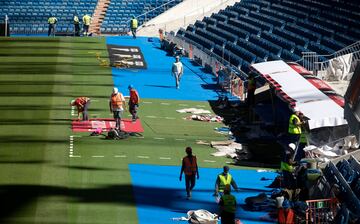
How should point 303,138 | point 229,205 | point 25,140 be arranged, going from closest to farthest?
point 229,205
point 303,138
point 25,140

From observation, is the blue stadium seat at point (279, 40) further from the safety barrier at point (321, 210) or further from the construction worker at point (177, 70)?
the safety barrier at point (321, 210)

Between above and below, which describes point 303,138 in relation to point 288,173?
above

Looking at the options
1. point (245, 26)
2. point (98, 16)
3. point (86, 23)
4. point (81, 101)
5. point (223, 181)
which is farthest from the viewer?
point (98, 16)

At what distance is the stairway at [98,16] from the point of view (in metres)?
62.3

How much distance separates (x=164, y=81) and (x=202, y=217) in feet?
70.9

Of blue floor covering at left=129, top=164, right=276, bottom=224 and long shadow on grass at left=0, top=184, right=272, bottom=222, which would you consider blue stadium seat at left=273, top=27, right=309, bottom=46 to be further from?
long shadow on grass at left=0, top=184, right=272, bottom=222

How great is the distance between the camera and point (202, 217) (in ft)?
70.2

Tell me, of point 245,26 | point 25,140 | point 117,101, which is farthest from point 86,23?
point 25,140

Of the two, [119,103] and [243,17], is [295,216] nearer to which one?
[119,103]

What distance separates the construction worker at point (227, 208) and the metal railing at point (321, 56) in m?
15.8

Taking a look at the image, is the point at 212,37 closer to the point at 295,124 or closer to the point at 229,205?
the point at 295,124

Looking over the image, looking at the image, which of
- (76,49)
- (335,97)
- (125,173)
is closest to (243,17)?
(76,49)

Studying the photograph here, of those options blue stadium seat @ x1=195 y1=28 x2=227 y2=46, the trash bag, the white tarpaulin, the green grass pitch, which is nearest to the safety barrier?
the trash bag

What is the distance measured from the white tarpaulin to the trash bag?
5.61m
